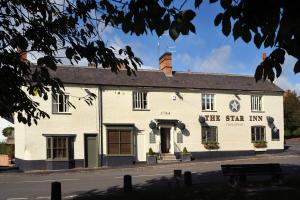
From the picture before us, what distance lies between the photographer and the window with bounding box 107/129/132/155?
116ft

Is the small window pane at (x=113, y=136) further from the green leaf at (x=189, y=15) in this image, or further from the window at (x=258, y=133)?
the green leaf at (x=189, y=15)

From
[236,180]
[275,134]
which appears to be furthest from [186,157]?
[236,180]

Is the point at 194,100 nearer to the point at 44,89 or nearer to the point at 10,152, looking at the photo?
the point at 10,152

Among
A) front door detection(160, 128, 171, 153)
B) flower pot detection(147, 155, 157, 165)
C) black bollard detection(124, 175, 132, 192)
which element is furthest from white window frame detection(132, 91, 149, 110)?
black bollard detection(124, 175, 132, 192)

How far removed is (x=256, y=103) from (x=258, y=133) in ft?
8.56

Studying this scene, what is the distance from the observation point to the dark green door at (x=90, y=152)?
3469cm

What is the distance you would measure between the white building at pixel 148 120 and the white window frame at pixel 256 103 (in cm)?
9

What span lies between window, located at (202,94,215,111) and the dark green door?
32.2ft

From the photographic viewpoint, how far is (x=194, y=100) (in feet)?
127

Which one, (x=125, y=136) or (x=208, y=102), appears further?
(x=208, y=102)

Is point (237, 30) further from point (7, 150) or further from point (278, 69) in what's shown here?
point (7, 150)

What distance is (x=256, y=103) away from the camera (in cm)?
4112

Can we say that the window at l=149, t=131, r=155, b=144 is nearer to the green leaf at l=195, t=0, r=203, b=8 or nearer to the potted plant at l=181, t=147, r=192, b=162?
the potted plant at l=181, t=147, r=192, b=162

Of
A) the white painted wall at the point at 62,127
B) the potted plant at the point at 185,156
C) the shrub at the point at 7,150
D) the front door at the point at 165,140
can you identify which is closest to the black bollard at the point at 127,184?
the white painted wall at the point at 62,127
